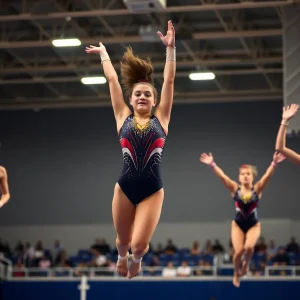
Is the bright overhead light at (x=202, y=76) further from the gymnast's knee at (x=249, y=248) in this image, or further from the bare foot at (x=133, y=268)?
the bare foot at (x=133, y=268)

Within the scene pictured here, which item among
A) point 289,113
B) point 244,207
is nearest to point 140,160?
point 289,113

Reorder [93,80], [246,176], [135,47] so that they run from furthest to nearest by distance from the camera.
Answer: [93,80]
[135,47]
[246,176]

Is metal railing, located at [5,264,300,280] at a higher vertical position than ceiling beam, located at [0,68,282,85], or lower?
lower

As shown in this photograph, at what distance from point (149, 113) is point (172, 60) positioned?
601mm

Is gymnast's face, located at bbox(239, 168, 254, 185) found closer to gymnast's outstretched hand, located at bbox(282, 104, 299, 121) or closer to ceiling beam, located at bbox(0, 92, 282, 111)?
gymnast's outstretched hand, located at bbox(282, 104, 299, 121)

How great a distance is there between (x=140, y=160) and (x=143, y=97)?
2.12 ft

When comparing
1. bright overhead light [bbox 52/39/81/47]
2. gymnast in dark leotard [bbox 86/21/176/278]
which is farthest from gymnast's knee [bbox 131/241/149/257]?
bright overhead light [bbox 52/39/81/47]

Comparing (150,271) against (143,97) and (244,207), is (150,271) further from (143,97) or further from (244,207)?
(143,97)

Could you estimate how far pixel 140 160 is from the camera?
7.15m

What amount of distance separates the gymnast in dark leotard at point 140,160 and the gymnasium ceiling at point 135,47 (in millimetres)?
11310

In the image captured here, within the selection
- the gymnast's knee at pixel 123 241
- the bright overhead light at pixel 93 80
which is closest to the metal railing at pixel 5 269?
the bright overhead light at pixel 93 80

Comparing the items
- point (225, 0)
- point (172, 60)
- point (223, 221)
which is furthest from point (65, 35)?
point (172, 60)

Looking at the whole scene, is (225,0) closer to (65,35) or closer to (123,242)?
(65,35)

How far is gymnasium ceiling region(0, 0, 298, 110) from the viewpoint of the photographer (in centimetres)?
2003
